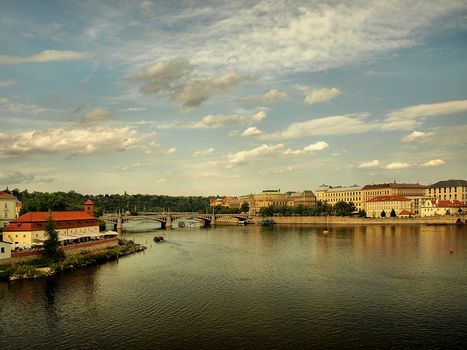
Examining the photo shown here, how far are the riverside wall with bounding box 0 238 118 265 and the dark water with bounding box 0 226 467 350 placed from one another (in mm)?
6359

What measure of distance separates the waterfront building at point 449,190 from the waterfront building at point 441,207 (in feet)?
25.1

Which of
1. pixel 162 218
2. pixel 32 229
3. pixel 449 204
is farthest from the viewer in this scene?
pixel 162 218

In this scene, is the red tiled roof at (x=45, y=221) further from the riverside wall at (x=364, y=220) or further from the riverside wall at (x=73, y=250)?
the riverside wall at (x=364, y=220)

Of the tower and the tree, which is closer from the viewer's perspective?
the tree

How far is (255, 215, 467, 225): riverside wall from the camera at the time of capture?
154 metres

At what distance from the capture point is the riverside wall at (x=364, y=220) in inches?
6068

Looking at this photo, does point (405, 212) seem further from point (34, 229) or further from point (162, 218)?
point (34, 229)

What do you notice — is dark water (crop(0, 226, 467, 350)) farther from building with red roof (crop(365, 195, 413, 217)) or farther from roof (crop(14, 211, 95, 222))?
building with red roof (crop(365, 195, 413, 217))

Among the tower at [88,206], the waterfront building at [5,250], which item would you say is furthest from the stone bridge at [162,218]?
the waterfront building at [5,250]

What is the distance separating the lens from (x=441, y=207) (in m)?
168

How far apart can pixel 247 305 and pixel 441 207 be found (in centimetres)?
14678

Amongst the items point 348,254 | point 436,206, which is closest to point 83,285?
point 348,254

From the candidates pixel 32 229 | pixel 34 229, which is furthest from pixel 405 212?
pixel 32 229

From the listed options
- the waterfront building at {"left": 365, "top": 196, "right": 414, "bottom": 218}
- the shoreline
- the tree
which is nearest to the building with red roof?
the waterfront building at {"left": 365, "top": 196, "right": 414, "bottom": 218}
